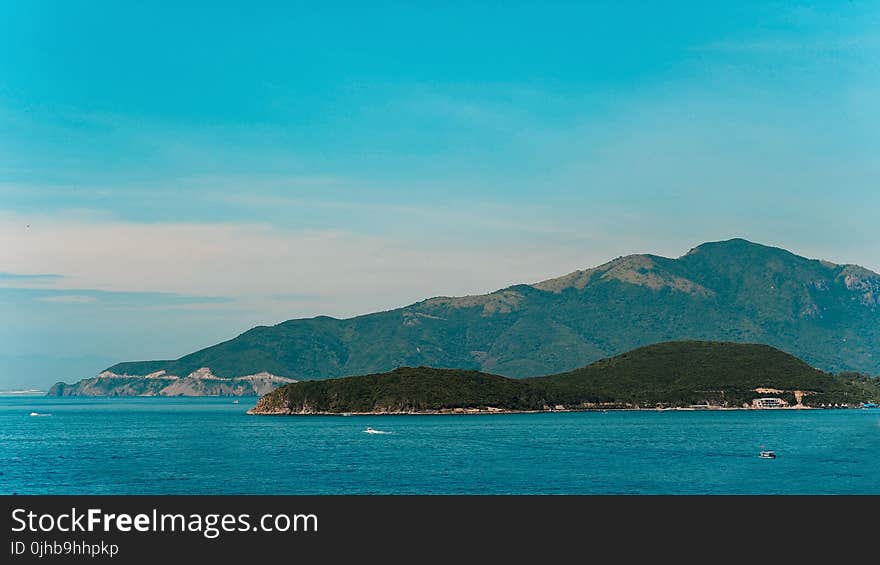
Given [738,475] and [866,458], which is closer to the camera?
[738,475]
